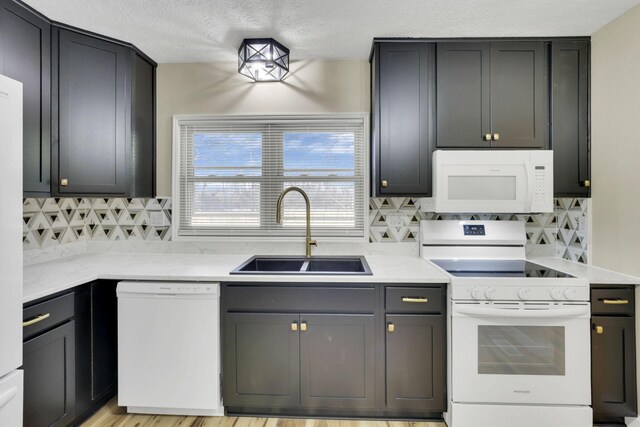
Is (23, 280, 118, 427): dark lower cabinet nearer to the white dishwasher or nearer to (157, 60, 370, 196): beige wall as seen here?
the white dishwasher

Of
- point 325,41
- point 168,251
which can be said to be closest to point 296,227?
point 168,251

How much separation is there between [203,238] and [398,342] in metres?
1.67

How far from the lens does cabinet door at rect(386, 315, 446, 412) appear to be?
73.4 inches

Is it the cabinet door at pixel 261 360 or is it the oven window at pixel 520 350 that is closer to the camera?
the oven window at pixel 520 350

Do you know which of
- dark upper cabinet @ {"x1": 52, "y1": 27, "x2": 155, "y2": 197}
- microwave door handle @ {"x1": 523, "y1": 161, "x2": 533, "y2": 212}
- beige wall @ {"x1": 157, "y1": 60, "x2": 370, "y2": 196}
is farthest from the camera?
beige wall @ {"x1": 157, "y1": 60, "x2": 370, "y2": 196}

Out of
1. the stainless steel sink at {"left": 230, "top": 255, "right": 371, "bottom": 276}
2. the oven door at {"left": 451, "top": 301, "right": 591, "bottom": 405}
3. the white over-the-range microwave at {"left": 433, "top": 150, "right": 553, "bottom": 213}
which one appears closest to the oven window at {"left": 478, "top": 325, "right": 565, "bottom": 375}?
the oven door at {"left": 451, "top": 301, "right": 591, "bottom": 405}

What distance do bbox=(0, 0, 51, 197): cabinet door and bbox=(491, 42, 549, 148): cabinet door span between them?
9.10 feet

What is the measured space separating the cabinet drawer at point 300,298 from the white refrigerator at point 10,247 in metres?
0.93

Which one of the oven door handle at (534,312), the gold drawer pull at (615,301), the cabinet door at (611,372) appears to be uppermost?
the gold drawer pull at (615,301)

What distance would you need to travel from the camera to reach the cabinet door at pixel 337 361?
1.88 metres

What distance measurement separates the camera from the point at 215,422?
191 cm

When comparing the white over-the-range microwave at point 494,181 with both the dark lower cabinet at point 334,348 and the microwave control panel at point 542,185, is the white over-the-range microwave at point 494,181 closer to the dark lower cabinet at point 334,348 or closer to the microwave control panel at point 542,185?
the microwave control panel at point 542,185

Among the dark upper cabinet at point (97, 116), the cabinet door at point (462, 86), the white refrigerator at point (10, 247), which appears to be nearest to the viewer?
the white refrigerator at point (10, 247)

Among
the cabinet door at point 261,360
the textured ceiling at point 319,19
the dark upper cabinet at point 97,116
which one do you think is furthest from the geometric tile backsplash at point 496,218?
the dark upper cabinet at point 97,116
